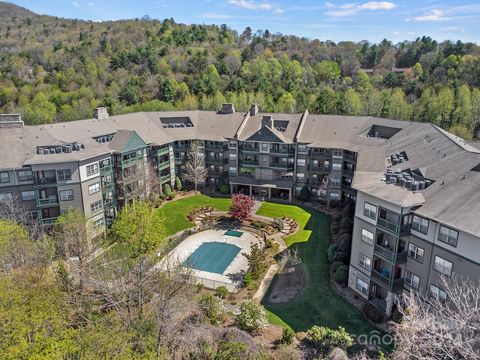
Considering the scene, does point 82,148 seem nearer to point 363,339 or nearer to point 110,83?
point 363,339

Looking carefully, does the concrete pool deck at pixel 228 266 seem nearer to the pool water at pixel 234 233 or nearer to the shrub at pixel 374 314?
the pool water at pixel 234 233

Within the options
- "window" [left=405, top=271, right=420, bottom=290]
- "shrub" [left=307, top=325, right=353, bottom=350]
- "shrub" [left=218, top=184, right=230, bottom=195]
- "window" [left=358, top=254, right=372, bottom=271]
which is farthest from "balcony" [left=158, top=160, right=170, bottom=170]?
"window" [left=405, top=271, right=420, bottom=290]

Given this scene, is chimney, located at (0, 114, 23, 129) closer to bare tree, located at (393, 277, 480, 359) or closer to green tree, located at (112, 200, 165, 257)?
green tree, located at (112, 200, 165, 257)

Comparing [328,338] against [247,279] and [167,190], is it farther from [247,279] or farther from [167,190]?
[167,190]

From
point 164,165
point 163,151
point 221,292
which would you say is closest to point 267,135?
point 163,151

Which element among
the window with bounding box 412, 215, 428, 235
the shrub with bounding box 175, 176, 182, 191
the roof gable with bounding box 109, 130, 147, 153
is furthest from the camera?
the shrub with bounding box 175, 176, 182, 191

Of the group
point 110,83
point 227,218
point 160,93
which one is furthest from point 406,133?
point 110,83

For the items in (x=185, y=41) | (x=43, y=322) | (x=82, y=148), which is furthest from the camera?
(x=185, y=41)
